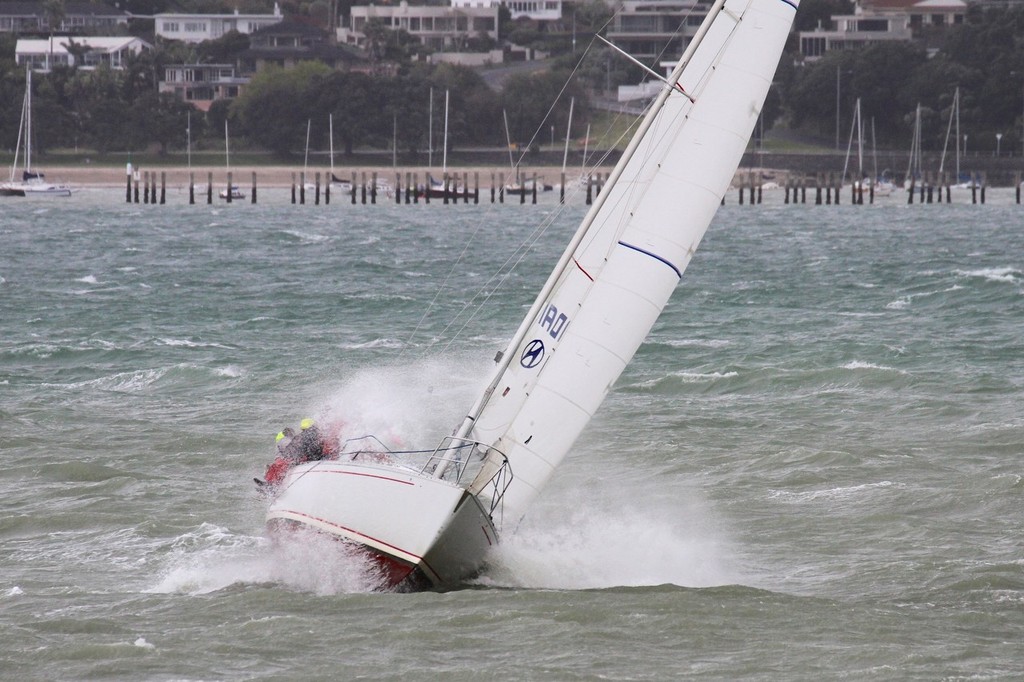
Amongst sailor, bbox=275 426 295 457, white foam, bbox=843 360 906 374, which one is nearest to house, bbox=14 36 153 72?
white foam, bbox=843 360 906 374

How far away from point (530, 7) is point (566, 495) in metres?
156

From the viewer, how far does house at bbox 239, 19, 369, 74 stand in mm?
129125

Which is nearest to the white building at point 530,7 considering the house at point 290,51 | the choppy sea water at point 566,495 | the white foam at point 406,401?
the house at point 290,51

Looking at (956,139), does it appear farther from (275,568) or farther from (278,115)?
(275,568)

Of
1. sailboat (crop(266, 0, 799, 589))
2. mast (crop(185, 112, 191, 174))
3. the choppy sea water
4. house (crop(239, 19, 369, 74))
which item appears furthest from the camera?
house (crop(239, 19, 369, 74))

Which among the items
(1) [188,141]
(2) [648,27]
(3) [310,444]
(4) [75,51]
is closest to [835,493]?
(3) [310,444]

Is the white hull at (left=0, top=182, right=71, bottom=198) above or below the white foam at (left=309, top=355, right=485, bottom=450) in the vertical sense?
below

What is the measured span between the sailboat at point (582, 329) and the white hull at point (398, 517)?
0.04ft

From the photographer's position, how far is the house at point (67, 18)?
14738 centimetres

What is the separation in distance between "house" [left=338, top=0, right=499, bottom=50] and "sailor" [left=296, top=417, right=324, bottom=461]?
5411 inches

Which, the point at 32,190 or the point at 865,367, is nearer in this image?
the point at 865,367

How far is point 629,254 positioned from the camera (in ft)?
39.8

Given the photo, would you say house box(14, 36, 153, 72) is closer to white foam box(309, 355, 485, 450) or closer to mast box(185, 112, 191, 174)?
mast box(185, 112, 191, 174)

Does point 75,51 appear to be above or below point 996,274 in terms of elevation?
above
